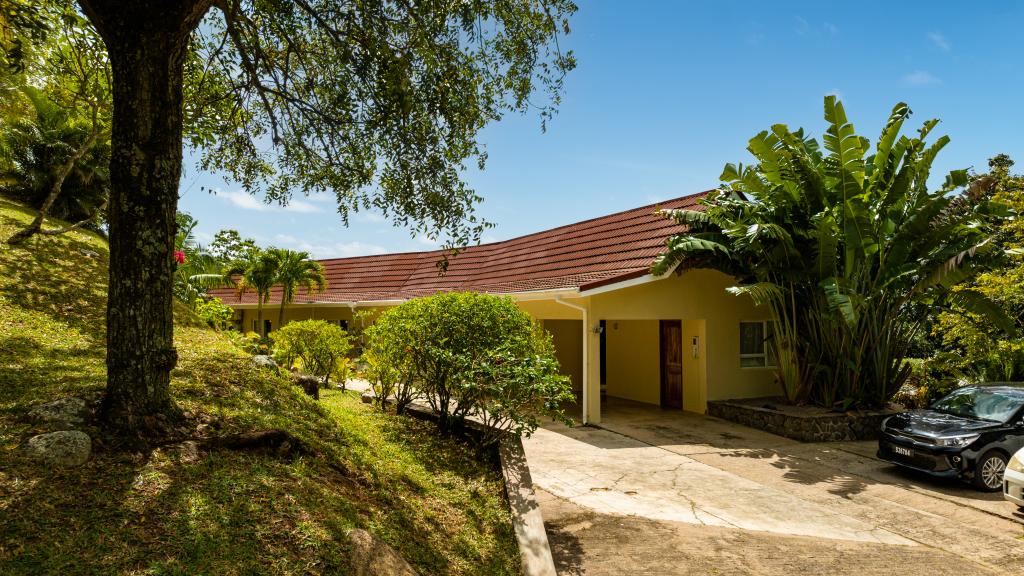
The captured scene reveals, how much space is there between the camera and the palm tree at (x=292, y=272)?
23594mm

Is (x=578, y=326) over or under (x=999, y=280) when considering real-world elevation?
under

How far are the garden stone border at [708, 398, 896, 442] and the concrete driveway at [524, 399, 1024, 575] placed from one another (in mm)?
431

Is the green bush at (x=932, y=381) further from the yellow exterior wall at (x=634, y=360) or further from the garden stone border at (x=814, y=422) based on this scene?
the yellow exterior wall at (x=634, y=360)

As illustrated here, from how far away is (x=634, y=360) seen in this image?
1672 cm

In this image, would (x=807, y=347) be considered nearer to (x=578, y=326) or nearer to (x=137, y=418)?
(x=578, y=326)

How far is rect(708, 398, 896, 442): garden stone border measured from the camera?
11.7 meters

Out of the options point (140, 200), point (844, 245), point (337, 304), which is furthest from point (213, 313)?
point (844, 245)

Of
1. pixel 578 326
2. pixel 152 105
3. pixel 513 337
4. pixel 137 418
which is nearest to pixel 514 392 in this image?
pixel 513 337

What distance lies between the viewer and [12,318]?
7.18 m

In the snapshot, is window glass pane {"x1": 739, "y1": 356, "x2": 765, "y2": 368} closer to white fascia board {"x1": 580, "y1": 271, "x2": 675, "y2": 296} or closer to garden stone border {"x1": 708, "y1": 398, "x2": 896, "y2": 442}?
garden stone border {"x1": 708, "y1": 398, "x2": 896, "y2": 442}

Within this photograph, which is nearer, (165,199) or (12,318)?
(165,199)

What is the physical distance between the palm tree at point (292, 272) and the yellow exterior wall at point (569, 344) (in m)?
11.2

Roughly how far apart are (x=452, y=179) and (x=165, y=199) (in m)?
3.61

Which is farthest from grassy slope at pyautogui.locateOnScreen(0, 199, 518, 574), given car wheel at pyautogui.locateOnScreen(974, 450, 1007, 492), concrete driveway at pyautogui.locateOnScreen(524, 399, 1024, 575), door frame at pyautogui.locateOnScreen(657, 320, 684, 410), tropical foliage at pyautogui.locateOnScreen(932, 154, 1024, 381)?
tropical foliage at pyautogui.locateOnScreen(932, 154, 1024, 381)
